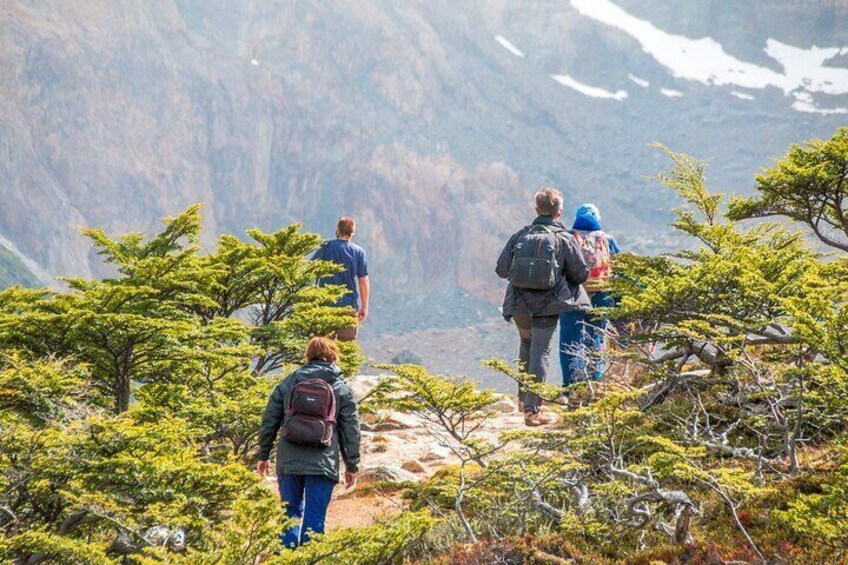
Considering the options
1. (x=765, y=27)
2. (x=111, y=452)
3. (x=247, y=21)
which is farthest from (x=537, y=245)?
(x=765, y=27)

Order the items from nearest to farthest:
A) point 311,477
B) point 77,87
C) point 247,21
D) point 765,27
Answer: point 311,477, point 77,87, point 247,21, point 765,27

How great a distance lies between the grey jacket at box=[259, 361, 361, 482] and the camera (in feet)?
17.9

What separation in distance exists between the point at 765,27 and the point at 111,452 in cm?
15376

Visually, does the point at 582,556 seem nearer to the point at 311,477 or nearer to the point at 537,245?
the point at 311,477

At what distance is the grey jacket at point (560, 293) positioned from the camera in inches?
314

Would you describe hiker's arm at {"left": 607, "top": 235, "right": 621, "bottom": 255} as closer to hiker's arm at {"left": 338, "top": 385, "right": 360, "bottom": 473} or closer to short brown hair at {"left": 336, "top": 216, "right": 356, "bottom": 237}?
short brown hair at {"left": 336, "top": 216, "right": 356, "bottom": 237}

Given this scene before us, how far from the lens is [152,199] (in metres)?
91.9

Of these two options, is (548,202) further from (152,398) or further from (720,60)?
(720,60)

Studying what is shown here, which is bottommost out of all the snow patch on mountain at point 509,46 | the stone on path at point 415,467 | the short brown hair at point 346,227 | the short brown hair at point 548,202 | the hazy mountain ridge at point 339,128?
the stone on path at point 415,467

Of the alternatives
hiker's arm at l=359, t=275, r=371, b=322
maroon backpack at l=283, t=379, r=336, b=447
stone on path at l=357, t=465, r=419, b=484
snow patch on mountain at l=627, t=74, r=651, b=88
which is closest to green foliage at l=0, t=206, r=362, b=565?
maroon backpack at l=283, t=379, r=336, b=447

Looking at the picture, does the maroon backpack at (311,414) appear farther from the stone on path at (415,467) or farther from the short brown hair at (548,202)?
the stone on path at (415,467)

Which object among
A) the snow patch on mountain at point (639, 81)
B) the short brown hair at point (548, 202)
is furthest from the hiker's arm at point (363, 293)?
the snow patch on mountain at point (639, 81)

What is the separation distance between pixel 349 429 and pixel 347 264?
15.3ft

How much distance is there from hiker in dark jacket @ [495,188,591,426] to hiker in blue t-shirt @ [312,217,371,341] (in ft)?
8.11
